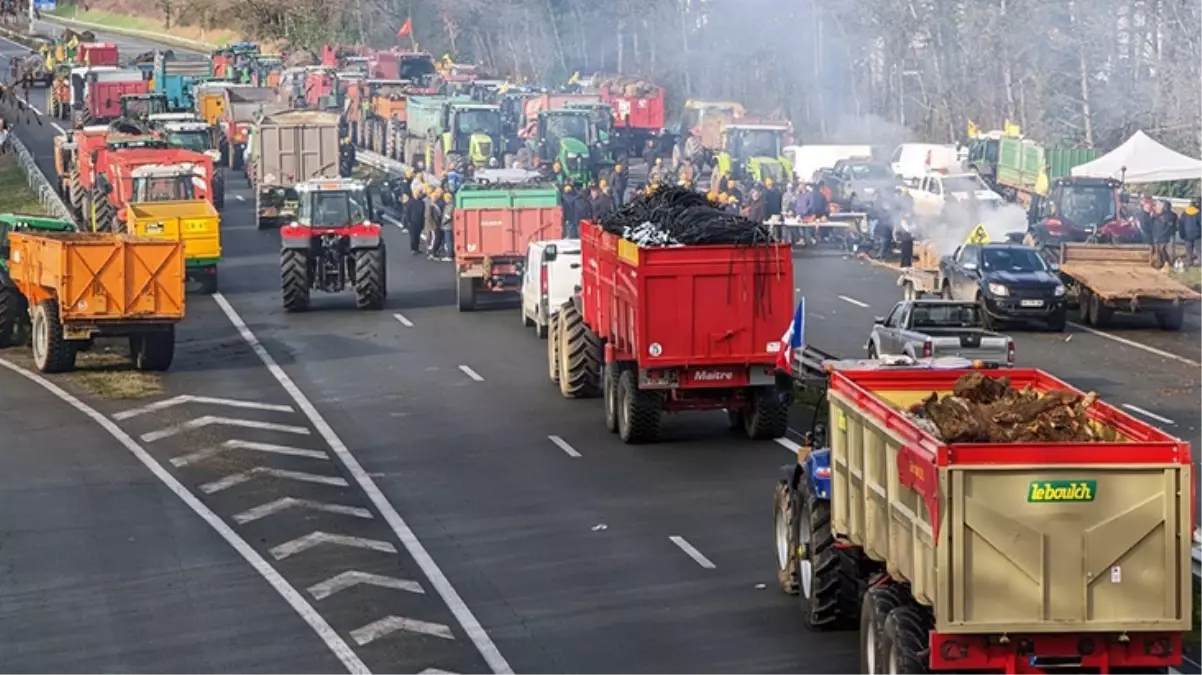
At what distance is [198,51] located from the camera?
121250mm

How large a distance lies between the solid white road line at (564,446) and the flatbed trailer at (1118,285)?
45.8ft

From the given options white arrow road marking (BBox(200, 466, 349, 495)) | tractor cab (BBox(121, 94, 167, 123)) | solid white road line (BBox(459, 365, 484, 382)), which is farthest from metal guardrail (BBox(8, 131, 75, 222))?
white arrow road marking (BBox(200, 466, 349, 495))

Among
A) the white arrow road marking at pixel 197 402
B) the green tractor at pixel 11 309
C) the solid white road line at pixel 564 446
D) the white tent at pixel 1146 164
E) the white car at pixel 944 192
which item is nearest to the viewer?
the solid white road line at pixel 564 446

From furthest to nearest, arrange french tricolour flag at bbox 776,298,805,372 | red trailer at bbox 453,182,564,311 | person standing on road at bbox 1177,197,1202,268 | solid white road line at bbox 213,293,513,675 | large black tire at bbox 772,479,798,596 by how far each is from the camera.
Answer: person standing on road at bbox 1177,197,1202,268, red trailer at bbox 453,182,564,311, french tricolour flag at bbox 776,298,805,372, large black tire at bbox 772,479,798,596, solid white road line at bbox 213,293,513,675

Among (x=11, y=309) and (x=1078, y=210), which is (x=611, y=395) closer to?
(x=11, y=309)

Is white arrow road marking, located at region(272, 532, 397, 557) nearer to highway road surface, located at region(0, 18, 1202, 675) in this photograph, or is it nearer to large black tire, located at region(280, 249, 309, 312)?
highway road surface, located at region(0, 18, 1202, 675)

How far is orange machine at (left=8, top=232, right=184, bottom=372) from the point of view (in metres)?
33.2

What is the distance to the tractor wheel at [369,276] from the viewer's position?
4119 centimetres

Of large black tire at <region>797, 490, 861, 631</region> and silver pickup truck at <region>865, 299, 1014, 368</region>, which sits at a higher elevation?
silver pickup truck at <region>865, 299, 1014, 368</region>

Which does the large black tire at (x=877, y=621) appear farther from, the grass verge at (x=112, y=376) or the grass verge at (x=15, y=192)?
the grass verge at (x=15, y=192)

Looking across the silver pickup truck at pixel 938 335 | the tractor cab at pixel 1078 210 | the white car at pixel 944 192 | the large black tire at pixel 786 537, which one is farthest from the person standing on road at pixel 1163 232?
the large black tire at pixel 786 537

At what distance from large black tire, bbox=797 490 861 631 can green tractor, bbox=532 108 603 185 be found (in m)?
46.6

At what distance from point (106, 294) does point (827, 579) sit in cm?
1796

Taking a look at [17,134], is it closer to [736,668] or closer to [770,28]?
[770,28]
